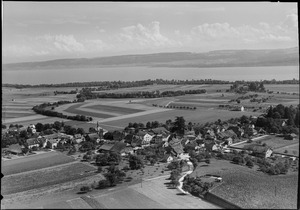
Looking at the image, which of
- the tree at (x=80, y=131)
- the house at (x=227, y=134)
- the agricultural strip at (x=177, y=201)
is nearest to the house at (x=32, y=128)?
the tree at (x=80, y=131)

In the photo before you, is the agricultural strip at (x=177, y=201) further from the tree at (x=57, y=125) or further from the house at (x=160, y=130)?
the tree at (x=57, y=125)

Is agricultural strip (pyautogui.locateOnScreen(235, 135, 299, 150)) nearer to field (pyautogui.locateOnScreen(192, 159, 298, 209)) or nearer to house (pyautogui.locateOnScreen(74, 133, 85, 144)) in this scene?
field (pyautogui.locateOnScreen(192, 159, 298, 209))

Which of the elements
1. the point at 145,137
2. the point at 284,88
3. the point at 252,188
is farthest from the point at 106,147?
the point at 284,88

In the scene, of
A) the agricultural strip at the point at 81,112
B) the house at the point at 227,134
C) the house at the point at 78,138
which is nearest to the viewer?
the house at the point at 78,138

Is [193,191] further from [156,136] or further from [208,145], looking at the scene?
[156,136]

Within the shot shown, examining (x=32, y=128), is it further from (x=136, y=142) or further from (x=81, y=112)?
(x=136, y=142)

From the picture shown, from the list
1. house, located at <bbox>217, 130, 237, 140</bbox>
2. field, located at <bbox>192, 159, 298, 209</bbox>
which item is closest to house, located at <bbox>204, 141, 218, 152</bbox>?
house, located at <bbox>217, 130, 237, 140</bbox>
